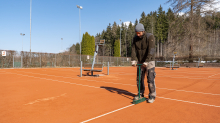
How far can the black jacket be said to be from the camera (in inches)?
163

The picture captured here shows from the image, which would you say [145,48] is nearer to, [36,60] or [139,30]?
[139,30]

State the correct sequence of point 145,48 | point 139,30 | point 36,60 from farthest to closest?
point 36,60 → point 145,48 → point 139,30

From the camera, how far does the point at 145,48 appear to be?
4.33 meters

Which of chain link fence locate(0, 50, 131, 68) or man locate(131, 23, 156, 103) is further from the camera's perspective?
chain link fence locate(0, 50, 131, 68)

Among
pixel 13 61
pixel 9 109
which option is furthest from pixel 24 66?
pixel 9 109

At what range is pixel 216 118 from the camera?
10.2 feet

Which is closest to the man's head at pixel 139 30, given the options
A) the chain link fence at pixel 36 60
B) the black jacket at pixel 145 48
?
the black jacket at pixel 145 48

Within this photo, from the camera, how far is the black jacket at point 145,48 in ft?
13.6

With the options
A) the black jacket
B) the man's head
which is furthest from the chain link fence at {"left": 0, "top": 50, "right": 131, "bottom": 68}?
the man's head

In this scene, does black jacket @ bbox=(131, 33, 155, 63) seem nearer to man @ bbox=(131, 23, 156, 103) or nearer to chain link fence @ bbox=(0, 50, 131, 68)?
man @ bbox=(131, 23, 156, 103)

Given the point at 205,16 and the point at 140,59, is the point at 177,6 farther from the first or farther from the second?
the point at 140,59

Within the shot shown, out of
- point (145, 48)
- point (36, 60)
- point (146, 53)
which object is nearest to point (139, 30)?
point (145, 48)

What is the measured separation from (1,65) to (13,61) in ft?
5.06

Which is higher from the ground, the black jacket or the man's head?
the man's head
